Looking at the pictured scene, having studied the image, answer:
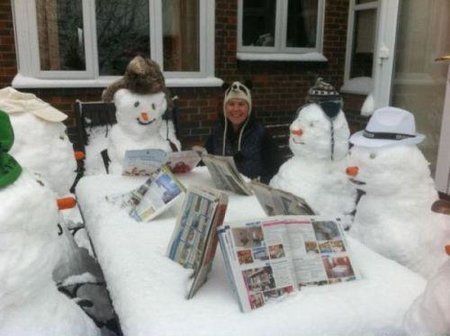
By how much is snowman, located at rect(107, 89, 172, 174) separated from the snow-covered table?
1.46 meters

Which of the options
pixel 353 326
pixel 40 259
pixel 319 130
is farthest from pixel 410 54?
pixel 40 259

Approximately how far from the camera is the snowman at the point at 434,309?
3.58 ft

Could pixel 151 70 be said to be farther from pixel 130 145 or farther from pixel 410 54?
pixel 410 54

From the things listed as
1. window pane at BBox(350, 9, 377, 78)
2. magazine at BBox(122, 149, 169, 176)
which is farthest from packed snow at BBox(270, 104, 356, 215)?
window pane at BBox(350, 9, 377, 78)

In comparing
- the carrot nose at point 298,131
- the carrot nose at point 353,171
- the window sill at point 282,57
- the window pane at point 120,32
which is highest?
the window pane at point 120,32

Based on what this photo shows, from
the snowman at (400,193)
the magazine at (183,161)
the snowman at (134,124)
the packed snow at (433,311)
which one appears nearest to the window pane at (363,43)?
the snowman at (134,124)

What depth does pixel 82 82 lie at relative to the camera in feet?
14.1

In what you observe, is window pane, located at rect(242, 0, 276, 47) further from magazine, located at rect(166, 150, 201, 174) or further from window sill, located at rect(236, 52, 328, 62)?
magazine, located at rect(166, 150, 201, 174)

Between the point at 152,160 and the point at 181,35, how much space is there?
2740 mm

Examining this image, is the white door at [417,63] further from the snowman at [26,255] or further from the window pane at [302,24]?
the snowman at [26,255]

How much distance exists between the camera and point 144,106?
298cm

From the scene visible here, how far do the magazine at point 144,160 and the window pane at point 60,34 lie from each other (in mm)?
2305

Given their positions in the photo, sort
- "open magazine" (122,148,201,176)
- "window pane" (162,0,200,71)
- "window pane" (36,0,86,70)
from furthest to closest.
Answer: "window pane" (162,0,200,71)
"window pane" (36,0,86,70)
"open magazine" (122,148,201,176)

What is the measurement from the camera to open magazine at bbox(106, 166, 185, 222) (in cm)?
185
